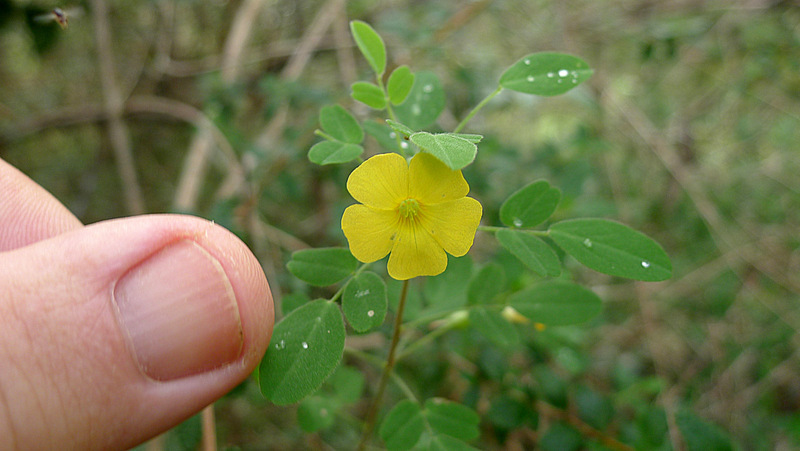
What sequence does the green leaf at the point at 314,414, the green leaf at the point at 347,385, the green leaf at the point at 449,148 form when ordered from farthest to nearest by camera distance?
the green leaf at the point at 347,385 → the green leaf at the point at 314,414 → the green leaf at the point at 449,148

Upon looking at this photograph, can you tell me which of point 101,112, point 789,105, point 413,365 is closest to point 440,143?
point 413,365

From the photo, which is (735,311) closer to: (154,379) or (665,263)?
(665,263)

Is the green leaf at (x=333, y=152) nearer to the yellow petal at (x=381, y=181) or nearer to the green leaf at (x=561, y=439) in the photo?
the yellow petal at (x=381, y=181)

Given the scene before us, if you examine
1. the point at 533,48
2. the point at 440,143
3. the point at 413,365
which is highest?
the point at 440,143

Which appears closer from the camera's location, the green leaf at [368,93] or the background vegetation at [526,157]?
the green leaf at [368,93]

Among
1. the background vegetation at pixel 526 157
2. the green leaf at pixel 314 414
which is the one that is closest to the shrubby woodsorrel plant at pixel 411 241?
the green leaf at pixel 314 414

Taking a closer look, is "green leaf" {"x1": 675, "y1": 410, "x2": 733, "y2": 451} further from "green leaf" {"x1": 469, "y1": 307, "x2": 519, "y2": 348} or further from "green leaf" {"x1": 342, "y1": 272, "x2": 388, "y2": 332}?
"green leaf" {"x1": 342, "y1": 272, "x2": 388, "y2": 332}
